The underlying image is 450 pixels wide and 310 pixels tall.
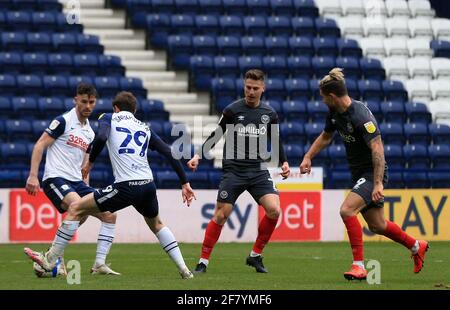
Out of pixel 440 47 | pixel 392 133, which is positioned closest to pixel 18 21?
pixel 392 133

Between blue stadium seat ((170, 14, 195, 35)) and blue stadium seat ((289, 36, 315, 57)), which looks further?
blue stadium seat ((289, 36, 315, 57))

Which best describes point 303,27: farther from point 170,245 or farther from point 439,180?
point 170,245

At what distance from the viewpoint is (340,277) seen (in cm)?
1223

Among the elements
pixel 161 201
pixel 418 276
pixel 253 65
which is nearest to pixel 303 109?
pixel 253 65

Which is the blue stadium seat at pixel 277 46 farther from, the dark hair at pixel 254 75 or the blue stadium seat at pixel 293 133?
the dark hair at pixel 254 75

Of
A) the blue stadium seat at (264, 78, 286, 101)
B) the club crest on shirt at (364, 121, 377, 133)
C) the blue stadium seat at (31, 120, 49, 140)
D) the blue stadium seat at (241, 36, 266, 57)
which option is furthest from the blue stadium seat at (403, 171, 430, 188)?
the club crest on shirt at (364, 121, 377, 133)

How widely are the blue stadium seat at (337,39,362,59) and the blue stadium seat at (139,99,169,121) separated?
5.61m

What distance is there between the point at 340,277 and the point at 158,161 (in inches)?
480

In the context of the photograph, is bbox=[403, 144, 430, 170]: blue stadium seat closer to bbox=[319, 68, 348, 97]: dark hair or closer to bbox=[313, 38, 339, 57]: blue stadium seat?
bbox=[313, 38, 339, 57]: blue stadium seat

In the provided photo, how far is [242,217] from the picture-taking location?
2097 cm

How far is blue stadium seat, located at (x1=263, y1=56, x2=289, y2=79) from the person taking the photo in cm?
2730

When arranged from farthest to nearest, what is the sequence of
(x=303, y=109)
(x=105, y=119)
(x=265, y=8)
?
(x=265, y=8) < (x=303, y=109) < (x=105, y=119)

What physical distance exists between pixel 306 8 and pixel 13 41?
7.94 m

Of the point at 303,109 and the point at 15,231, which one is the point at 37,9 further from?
the point at 15,231
